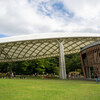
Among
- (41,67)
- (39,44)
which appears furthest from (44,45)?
(41,67)

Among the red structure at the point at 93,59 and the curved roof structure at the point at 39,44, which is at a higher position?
the curved roof structure at the point at 39,44

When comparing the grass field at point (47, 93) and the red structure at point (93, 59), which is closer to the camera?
the grass field at point (47, 93)

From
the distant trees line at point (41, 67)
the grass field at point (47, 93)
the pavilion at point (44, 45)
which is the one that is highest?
the pavilion at point (44, 45)

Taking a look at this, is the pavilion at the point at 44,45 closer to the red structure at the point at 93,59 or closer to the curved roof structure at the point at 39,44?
the curved roof structure at the point at 39,44

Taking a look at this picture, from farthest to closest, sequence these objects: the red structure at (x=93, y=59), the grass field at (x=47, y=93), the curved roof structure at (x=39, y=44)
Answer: the curved roof structure at (x=39, y=44) < the red structure at (x=93, y=59) < the grass field at (x=47, y=93)

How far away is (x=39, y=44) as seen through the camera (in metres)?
41.1

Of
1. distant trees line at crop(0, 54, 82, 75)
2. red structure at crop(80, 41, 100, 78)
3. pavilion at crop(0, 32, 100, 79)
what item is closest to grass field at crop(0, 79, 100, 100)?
red structure at crop(80, 41, 100, 78)

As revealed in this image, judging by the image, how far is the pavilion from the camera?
30.6m

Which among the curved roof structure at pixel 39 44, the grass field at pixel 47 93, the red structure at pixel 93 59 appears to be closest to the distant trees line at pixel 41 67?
the curved roof structure at pixel 39 44

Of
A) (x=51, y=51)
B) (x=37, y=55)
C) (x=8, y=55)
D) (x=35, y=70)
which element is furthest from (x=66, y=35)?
(x=35, y=70)

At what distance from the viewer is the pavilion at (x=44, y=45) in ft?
100

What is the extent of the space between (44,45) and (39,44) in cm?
200

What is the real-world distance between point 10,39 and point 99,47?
19.7m

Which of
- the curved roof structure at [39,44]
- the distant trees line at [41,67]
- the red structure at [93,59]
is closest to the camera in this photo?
the red structure at [93,59]
